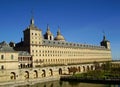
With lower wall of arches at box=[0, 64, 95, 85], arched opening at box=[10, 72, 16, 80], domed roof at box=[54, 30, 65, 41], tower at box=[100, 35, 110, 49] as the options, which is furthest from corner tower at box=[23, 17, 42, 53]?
tower at box=[100, 35, 110, 49]

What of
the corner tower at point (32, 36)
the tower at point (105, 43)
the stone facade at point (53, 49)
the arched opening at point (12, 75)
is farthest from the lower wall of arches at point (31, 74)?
the tower at point (105, 43)

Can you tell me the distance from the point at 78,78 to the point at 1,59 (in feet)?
69.1

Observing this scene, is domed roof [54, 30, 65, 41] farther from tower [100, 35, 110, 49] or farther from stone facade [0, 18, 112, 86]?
tower [100, 35, 110, 49]

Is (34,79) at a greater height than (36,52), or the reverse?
(36,52)

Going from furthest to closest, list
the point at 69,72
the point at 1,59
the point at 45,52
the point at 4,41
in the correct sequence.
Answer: the point at 45,52
the point at 69,72
the point at 4,41
the point at 1,59

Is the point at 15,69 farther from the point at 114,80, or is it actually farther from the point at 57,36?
the point at 57,36

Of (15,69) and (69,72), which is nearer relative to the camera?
(15,69)

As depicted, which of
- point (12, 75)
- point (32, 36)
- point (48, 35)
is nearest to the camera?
point (12, 75)

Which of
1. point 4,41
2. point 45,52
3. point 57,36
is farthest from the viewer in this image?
point 57,36

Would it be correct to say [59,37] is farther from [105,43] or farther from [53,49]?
[105,43]

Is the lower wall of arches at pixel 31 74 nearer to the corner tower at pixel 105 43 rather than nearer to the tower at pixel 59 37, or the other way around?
the tower at pixel 59 37

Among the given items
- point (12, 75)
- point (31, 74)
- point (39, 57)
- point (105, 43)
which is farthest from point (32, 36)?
point (105, 43)

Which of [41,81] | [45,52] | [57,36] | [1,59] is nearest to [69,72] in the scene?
[45,52]

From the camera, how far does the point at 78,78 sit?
58.6 metres
